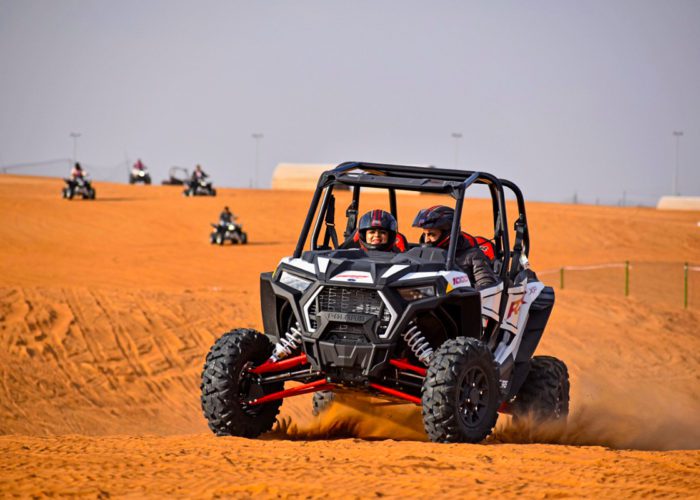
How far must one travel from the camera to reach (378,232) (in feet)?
33.5

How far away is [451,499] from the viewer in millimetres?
6484

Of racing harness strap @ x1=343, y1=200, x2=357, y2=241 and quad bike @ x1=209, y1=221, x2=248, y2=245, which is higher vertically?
racing harness strap @ x1=343, y1=200, x2=357, y2=241

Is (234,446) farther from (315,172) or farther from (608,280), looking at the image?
(315,172)

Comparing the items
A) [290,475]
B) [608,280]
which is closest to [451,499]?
[290,475]

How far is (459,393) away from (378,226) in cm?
194

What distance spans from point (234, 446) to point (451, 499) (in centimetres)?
226

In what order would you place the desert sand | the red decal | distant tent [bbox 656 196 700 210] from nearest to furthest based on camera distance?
the desert sand < the red decal < distant tent [bbox 656 196 700 210]

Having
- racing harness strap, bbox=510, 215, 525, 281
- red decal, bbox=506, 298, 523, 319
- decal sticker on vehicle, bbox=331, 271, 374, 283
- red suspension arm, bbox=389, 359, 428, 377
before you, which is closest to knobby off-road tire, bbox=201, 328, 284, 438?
decal sticker on vehicle, bbox=331, 271, 374, 283

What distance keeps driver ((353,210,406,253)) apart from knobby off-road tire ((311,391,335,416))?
6.36 feet

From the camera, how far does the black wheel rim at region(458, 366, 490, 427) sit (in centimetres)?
895

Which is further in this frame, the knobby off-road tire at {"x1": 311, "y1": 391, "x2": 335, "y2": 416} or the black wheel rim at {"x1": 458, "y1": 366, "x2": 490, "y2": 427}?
the knobby off-road tire at {"x1": 311, "y1": 391, "x2": 335, "y2": 416}

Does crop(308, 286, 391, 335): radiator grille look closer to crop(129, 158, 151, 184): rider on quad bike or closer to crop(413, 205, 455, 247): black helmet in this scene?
crop(413, 205, 455, 247): black helmet

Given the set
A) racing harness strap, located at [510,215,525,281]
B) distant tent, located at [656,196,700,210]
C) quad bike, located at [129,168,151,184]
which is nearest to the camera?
racing harness strap, located at [510,215,525,281]

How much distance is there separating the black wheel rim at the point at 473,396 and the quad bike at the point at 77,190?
131ft
